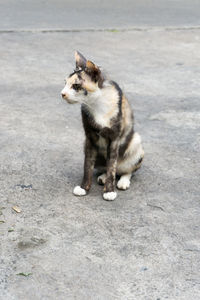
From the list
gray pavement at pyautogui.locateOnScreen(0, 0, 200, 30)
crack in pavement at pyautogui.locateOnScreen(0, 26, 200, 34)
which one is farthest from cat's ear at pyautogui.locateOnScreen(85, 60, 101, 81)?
gray pavement at pyautogui.locateOnScreen(0, 0, 200, 30)

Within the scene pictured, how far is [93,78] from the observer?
156 inches

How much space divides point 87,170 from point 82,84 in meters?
0.79

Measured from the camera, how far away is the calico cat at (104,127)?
396 centimetres

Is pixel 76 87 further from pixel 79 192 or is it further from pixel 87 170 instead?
pixel 79 192

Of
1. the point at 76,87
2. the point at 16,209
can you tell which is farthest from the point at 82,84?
the point at 16,209

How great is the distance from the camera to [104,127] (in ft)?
13.5

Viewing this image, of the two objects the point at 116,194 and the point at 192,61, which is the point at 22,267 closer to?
the point at 116,194

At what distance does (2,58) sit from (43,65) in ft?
2.12

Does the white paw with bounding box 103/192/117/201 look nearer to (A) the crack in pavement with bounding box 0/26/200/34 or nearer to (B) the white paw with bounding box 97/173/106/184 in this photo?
(B) the white paw with bounding box 97/173/106/184

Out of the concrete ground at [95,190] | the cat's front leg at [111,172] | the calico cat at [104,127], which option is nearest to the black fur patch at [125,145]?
the calico cat at [104,127]

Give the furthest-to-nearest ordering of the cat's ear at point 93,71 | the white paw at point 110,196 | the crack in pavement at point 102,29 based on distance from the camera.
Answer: the crack in pavement at point 102,29 < the white paw at point 110,196 < the cat's ear at point 93,71

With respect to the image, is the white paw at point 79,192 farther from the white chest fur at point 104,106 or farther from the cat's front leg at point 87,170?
the white chest fur at point 104,106

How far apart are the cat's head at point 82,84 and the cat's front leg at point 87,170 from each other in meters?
0.49

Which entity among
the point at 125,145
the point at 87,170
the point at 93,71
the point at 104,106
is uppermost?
the point at 93,71
